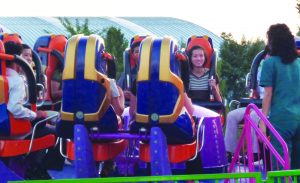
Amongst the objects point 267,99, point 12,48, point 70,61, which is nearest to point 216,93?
point 267,99

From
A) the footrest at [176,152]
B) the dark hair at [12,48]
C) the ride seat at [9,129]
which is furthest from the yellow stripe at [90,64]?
the dark hair at [12,48]

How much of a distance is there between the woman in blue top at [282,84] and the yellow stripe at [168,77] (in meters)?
0.82

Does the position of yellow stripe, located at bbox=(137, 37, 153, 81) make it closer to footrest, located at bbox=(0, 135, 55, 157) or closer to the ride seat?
the ride seat

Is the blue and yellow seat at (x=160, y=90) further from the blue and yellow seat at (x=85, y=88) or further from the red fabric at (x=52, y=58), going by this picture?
the red fabric at (x=52, y=58)

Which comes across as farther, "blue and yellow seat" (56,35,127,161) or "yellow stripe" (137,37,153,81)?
"blue and yellow seat" (56,35,127,161)

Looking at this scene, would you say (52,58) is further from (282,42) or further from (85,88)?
(282,42)

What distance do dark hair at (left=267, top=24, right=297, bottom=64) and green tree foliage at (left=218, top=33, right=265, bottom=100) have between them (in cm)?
1613

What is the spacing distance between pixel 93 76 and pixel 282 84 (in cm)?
164

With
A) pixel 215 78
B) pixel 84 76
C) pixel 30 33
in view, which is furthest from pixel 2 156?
pixel 30 33

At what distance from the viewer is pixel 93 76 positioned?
275 inches

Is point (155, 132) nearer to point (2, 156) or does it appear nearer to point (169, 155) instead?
point (169, 155)

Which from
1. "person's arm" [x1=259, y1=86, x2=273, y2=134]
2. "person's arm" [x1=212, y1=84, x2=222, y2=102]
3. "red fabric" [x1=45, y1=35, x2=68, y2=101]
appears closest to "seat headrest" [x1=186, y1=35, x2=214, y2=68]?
"person's arm" [x1=212, y1=84, x2=222, y2=102]

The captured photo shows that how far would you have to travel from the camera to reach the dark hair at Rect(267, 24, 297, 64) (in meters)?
7.30

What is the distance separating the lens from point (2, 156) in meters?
7.59
